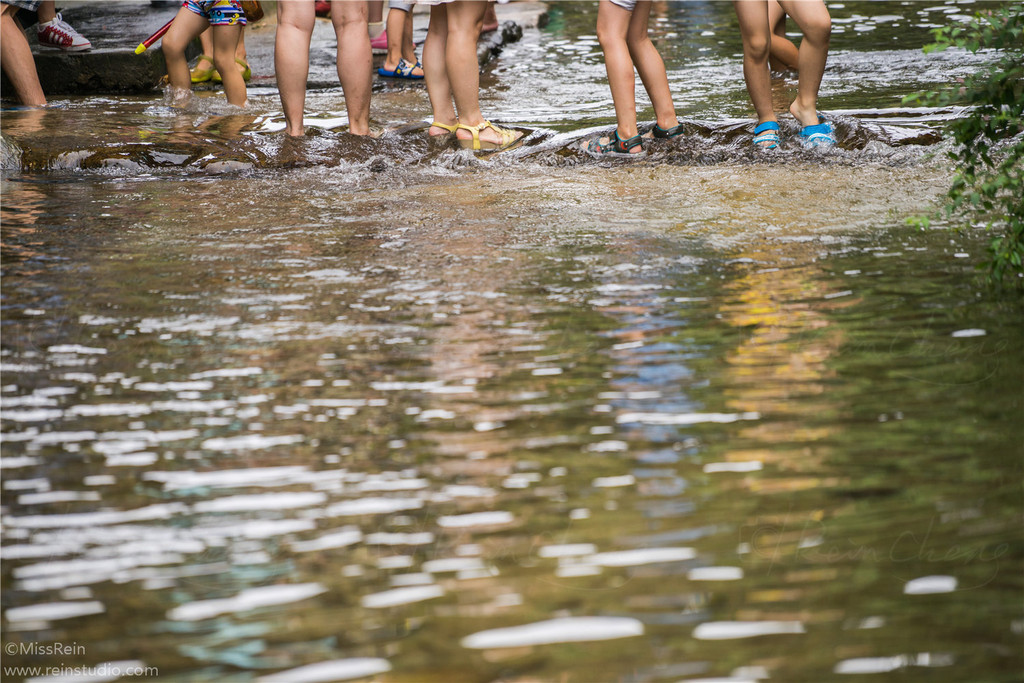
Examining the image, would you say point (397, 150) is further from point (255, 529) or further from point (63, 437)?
point (255, 529)

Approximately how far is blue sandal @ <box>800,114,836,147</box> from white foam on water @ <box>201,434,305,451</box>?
376 cm

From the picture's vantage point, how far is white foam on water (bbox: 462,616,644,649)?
5.46 ft

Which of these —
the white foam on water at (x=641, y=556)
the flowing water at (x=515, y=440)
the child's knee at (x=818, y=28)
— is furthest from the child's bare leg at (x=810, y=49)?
the white foam on water at (x=641, y=556)

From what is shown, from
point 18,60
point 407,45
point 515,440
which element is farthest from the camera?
point 407,45

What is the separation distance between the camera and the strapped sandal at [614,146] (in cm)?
550

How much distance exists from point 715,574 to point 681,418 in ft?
1.91

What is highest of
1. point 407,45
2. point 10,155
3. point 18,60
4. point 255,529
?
point 18,60

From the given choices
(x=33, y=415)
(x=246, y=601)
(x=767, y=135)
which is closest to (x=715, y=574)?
(x=246, y=601)

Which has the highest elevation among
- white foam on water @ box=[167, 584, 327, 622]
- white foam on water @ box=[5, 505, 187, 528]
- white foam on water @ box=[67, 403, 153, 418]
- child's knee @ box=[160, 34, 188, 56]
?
child's knee @ box=[160, 34, 188, 56]

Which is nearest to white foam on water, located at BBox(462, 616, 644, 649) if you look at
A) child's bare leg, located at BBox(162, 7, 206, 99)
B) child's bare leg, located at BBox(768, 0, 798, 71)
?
child's bare leg, located at BBox(162, 7, 206, 99)

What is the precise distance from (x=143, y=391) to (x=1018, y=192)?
8.18ft

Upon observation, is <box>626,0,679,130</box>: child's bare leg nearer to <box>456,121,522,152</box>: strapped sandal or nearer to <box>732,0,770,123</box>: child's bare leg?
<box>732,0,770,123</box>: child's bare leg

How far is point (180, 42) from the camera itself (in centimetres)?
651

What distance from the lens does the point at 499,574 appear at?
1832 millimetres
